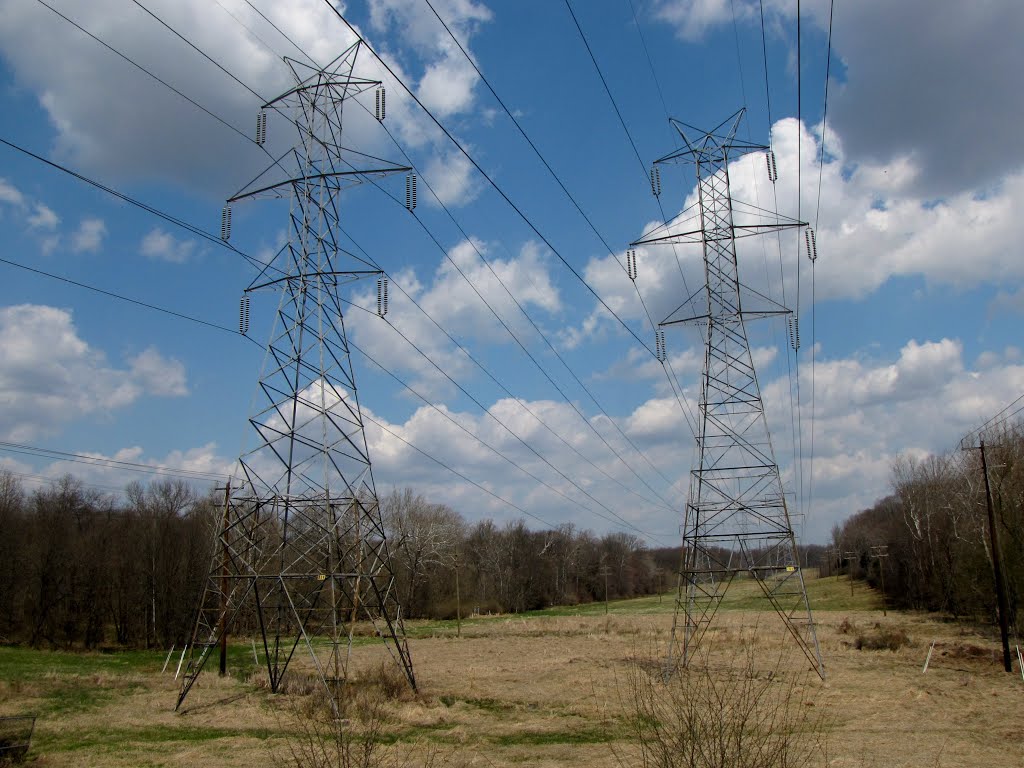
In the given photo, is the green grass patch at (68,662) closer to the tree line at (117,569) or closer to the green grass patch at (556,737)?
the tree line at (117,569)

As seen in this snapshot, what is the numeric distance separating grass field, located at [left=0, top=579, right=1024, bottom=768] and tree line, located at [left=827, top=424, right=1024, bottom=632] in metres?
6.87

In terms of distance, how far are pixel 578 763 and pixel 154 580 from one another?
156 ft

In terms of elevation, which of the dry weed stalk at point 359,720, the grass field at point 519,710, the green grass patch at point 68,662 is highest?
the dry weed stalk at point 359,720

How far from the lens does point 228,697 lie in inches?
845

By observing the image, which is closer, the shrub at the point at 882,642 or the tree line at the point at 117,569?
the shrub at the point at 882,642

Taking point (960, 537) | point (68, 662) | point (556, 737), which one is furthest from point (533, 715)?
point (960, 537)

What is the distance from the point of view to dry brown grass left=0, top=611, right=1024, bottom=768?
14.6 metres

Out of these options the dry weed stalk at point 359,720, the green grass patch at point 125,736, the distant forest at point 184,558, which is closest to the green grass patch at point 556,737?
the dry weed stalk at point 359,720

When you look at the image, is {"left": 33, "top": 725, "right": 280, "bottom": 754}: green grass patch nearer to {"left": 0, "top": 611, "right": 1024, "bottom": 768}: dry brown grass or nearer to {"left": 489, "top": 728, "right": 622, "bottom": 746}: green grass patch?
{"left": 0, "top": 611, "right": 1024, "bottom": 768}: dry brown grass

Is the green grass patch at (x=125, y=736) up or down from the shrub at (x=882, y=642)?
up

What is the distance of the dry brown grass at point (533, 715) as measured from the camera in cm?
1460

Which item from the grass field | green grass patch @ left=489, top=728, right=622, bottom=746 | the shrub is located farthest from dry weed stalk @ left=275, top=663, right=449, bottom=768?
the shrub

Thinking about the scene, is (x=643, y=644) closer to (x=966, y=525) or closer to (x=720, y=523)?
(x=720, y=523)

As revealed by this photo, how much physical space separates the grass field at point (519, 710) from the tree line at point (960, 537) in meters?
6.87
